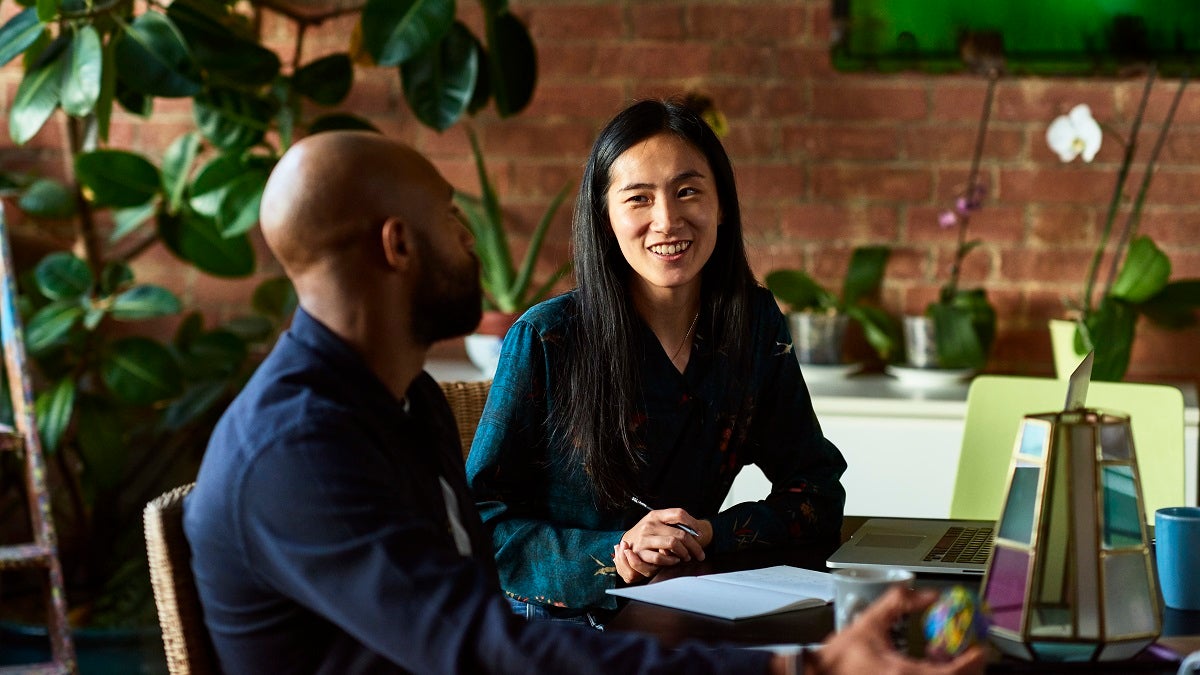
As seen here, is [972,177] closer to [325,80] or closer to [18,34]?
[325,80]

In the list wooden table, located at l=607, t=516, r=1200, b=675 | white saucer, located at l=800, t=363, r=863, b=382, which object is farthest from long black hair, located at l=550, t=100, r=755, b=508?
white saucer, located at l=800, t=363, r=863, b=382

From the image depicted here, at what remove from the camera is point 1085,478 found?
45.3 inches

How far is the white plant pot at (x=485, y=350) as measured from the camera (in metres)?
3.15

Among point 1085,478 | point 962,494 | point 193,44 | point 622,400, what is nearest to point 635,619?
point 1085,478

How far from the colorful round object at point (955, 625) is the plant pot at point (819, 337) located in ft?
7.15

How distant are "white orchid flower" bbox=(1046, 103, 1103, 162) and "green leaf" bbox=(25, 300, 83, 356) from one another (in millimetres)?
2349

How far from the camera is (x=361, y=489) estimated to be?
1045 millimetres

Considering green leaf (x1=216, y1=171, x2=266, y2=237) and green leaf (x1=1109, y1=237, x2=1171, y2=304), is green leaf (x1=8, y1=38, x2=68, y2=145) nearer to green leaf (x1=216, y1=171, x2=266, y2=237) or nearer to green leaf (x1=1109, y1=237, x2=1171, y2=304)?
green leaf (x1=216, y1=171, x2=266, y2=237)

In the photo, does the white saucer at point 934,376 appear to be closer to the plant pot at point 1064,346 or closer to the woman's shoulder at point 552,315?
the plant pot at point 1064,346

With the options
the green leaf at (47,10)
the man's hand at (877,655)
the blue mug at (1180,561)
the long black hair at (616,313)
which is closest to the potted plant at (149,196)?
the green leaf at (47,10)

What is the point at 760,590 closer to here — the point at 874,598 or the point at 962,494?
the point at 874,598

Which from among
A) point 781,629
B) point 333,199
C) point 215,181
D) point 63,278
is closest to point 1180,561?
point 781,629

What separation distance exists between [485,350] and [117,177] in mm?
983

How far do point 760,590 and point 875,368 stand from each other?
2037 millimetres
